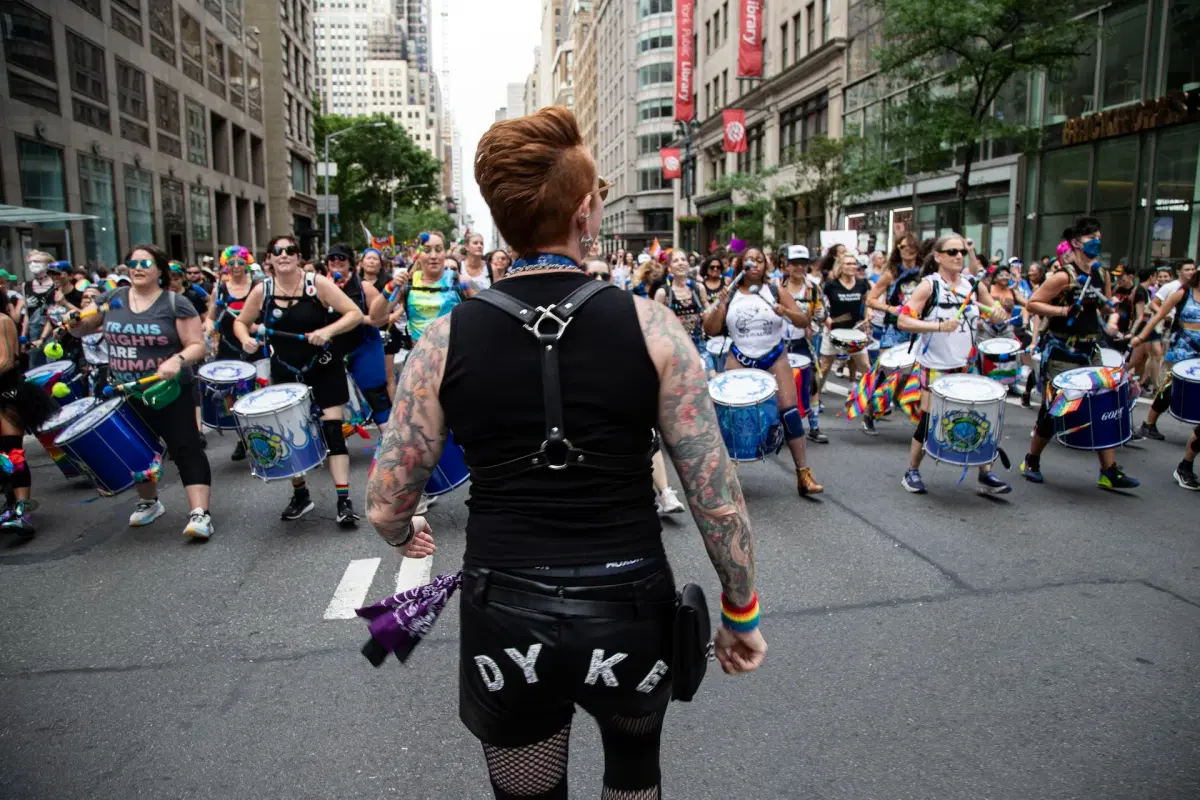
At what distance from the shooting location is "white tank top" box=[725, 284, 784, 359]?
294 inches

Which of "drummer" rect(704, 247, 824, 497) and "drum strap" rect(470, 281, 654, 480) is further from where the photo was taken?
"drummer" rect(704, 247, 824, 497)

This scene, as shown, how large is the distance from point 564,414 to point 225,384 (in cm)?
723

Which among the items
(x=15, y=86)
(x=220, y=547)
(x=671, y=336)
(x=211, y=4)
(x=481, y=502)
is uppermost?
(x=211, y=4)

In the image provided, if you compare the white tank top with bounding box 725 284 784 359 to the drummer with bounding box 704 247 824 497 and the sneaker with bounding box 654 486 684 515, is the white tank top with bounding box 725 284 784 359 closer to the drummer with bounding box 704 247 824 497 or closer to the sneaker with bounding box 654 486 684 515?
the drummer with bounding box 704 247 824 497

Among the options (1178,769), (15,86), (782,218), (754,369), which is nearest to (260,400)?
(754,369)

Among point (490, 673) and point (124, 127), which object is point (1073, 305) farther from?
point (124, 127)

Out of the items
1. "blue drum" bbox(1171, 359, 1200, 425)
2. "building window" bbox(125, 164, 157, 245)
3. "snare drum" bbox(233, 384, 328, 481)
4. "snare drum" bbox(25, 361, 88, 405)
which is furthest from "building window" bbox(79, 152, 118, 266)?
"blue drum" bbox(1171, 359, 1200, 425)

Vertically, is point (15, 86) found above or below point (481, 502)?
above

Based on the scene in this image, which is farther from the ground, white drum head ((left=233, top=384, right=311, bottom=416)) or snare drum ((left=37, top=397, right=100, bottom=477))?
white drum head ((left=233, top=384, right=311, bottom=416))

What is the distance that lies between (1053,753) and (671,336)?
2503mm

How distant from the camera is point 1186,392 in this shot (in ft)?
23.9

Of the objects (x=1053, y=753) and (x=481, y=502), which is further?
(x=1053, y=753)

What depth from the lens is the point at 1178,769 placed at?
320 centimetres

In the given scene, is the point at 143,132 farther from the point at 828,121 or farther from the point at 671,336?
the point at 671,336
